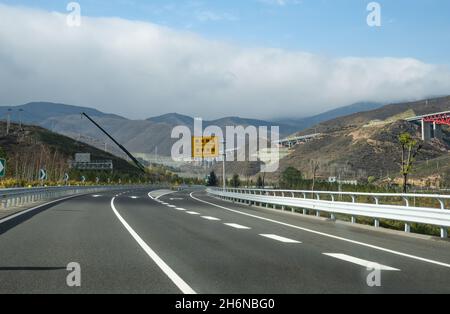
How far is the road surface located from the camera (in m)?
8.09

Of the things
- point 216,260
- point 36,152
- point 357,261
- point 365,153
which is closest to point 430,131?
point 365,153

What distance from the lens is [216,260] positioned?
35.2 feet

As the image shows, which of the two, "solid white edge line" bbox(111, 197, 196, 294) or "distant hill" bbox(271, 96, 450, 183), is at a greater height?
"distant hill" bbox(271, 96, 450, 183)

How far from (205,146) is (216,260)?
5185 centimetres

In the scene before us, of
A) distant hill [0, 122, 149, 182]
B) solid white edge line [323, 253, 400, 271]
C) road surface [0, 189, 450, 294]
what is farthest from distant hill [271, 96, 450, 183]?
solid white edge line [323, 253, 400, 271]

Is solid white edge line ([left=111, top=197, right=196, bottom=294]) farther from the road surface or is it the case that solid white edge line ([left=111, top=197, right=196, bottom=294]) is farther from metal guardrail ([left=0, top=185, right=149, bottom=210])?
metal guardrail ([left=0, top=185, right=149, bottom=210])

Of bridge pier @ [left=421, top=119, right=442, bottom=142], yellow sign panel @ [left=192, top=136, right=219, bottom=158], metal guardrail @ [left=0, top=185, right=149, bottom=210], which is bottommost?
metal guardrail @ [left=0, top=185, right=149, bottom=210]

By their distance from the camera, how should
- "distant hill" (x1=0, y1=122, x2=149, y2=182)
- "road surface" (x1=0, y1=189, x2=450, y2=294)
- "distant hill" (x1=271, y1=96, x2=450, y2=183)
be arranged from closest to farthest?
"road surface" (x1=0, y1=189, x2=450, y2=294), "distant hill" (x1=0, y1=122, x2=149, y2=182), "distant hill" (x1=271, y1=96, x2=450, y2=183)

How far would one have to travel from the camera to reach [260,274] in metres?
9.11

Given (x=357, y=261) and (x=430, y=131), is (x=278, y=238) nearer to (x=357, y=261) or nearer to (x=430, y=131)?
(x=357, y=261)

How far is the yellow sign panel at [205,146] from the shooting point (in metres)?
61.5

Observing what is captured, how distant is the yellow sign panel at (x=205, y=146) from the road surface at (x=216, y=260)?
43.7m

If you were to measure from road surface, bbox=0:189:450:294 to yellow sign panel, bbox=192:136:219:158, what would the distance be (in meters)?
43.7

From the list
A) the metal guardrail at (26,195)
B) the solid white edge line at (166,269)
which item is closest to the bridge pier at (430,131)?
the metal guardrail at (26,195)
